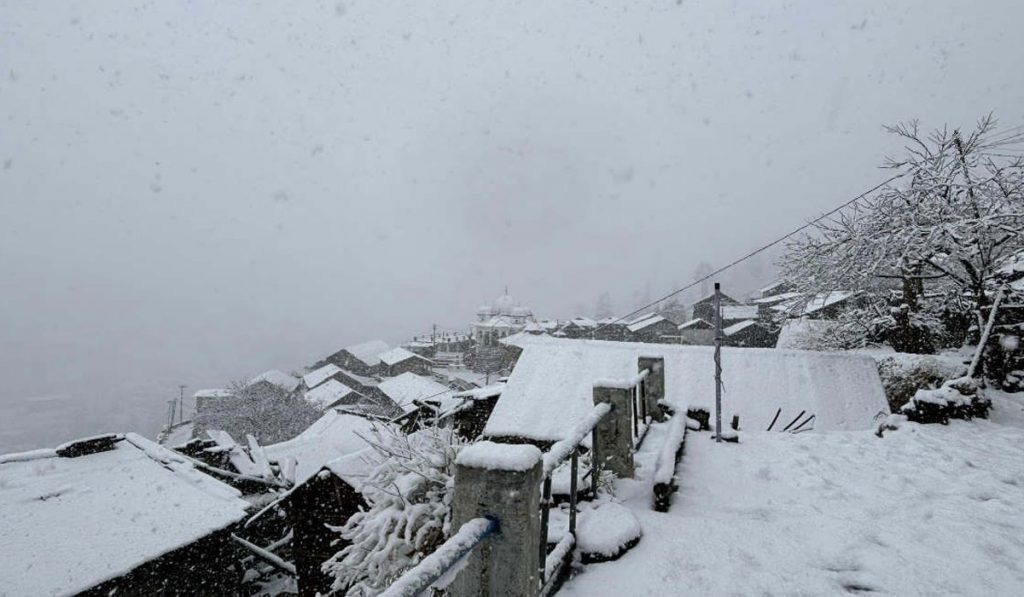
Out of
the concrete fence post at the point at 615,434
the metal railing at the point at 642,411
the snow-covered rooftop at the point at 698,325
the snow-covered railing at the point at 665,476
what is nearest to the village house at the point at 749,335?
the snow-covered rooftop at the point at 698,325

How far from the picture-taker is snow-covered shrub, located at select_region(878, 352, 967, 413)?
13.5m

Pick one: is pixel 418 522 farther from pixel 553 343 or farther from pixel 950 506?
pixel 553 343

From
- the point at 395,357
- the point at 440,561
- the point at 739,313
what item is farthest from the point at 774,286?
the point at 395,357

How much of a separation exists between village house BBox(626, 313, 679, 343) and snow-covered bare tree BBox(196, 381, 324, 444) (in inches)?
1484

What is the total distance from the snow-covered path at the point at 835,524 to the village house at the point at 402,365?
53274 millimetres

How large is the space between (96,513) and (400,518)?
909cm

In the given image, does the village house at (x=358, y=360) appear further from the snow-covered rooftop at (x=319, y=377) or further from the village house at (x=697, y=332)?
the village house at (x=697, y=332)

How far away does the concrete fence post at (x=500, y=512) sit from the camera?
2.55 m

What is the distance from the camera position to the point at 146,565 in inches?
316

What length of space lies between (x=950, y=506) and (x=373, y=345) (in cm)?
6784

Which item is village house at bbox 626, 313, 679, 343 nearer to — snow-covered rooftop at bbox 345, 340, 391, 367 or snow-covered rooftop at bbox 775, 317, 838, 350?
snow-covered rooftop at bbox 775, 317, 838, 350

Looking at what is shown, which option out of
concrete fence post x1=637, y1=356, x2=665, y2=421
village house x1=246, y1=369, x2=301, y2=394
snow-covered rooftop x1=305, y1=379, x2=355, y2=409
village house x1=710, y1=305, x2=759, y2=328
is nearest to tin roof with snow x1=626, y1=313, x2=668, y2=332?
village house x1=710, y1=305, x2=759, y2=328

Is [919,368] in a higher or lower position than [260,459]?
higher

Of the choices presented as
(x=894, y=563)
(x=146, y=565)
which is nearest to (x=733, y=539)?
(x=894, y=563)
